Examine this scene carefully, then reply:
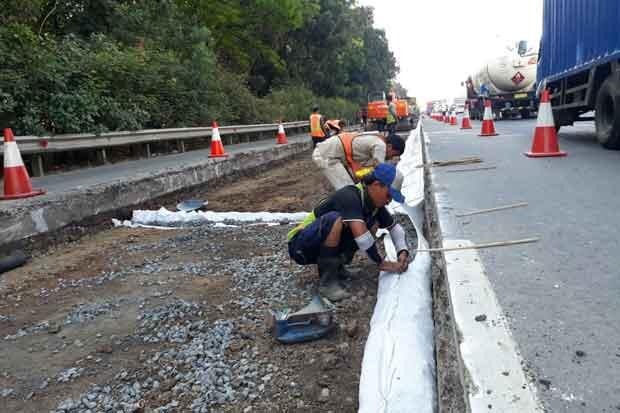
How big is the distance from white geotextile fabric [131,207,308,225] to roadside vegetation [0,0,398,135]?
139 inches

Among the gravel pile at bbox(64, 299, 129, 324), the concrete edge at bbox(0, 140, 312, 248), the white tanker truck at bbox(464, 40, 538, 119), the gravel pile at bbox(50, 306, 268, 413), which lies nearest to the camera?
the gravel pile at bbox(50, 306, 268, 413)

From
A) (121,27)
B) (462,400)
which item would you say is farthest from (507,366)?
(121,27)

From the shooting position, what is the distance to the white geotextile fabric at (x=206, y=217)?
5484mm

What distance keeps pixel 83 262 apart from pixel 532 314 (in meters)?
3.77

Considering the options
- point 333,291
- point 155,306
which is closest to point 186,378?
point 155,306

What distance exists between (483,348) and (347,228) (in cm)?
184

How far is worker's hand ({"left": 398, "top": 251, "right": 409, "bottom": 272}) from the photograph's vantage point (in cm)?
308

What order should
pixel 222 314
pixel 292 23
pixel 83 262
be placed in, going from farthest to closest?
1. pixel 292 23
2. pixel 83 262
3. pixel 222 314

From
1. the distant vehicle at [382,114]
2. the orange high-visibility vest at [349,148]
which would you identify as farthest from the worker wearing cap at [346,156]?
the distant vehicle at [382,114]

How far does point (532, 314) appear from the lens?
1.79 metres

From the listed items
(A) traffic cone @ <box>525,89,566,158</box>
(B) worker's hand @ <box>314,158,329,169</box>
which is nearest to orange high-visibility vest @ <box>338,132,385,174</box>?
(B) worker's hand @ <box>314,158,329,169</box>

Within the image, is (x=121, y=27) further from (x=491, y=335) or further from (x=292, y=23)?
(x=491, y=335)

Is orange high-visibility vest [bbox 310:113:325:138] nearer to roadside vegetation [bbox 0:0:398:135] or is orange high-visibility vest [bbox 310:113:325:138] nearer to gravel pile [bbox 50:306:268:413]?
roadside vegetation [bbox 0:0:398:135]

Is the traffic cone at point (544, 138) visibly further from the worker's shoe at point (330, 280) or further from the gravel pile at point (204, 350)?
the worker's shoe at point (330, 280)
